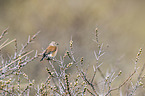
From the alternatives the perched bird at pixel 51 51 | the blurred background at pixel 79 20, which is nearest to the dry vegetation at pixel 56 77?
the perched bird at pixel 51 51

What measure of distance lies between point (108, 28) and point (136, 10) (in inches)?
169

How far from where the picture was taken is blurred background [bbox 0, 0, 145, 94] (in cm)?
1520

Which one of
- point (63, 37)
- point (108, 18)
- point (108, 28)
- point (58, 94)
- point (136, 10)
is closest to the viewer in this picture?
point (58, 94)

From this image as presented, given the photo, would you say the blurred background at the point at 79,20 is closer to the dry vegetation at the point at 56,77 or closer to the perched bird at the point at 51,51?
the perched bird at the point at 51,51

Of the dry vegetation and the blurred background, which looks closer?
the dry vegetation

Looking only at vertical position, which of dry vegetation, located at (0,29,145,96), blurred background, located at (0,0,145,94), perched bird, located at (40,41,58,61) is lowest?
dry vegetation, located at (0,29,145,96)

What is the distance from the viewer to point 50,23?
17.4 m

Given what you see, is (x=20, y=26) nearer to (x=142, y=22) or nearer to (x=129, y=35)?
(x=129, y=35)

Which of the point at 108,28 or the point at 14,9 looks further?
the point at 14,9

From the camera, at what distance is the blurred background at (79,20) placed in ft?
49.9

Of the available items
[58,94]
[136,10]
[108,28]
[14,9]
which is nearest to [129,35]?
[108,28]

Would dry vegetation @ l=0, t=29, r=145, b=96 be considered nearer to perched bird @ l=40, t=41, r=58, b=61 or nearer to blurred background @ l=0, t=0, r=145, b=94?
perched bird @ l=40, t=41, r=58, b=61

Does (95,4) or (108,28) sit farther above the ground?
(95,4)

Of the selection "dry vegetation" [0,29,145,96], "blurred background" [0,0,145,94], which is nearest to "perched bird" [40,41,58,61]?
"dry vegetation" [0,29,145,96]
